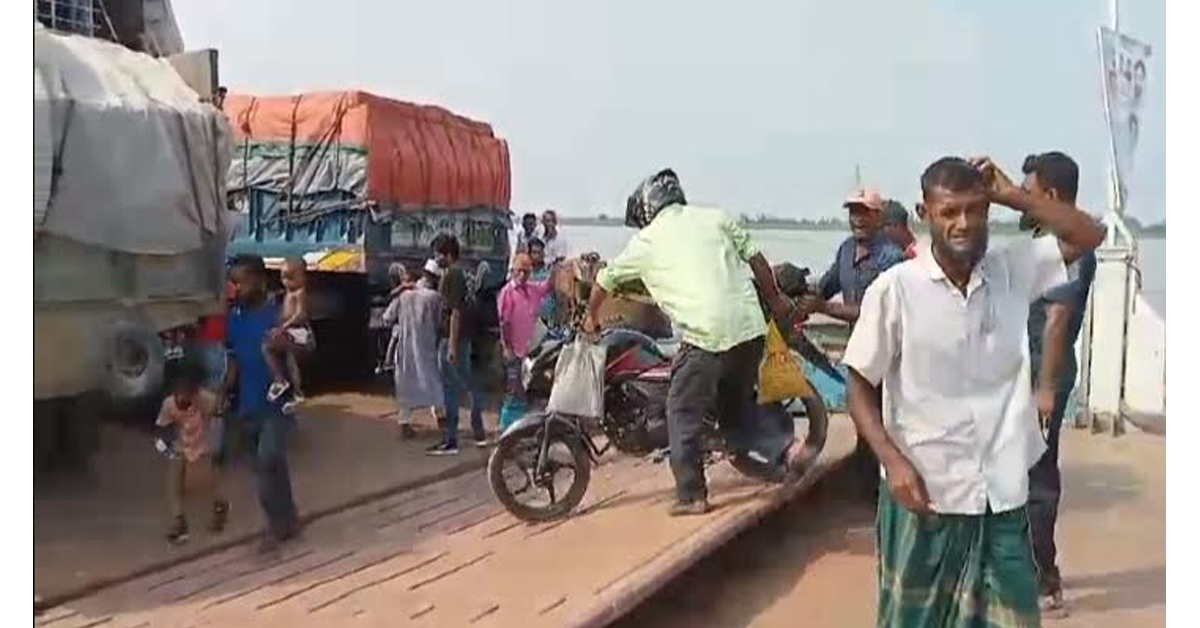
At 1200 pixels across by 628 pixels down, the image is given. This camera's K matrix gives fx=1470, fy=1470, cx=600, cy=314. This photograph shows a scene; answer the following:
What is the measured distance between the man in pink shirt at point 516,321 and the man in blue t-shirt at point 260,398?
815mm

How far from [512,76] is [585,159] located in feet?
0.79

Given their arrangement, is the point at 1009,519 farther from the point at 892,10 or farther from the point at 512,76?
the point at 512,76

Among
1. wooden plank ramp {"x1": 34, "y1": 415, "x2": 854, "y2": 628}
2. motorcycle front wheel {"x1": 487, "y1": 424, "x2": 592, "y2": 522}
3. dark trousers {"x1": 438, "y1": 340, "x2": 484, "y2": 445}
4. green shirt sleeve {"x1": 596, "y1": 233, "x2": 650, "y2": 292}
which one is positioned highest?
green shirt sleeve {"x1": 596, "y1": 233, "x2": 650, "y2": 292}

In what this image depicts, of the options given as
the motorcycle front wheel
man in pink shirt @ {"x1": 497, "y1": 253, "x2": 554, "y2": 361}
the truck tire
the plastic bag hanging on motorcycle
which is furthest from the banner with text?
the truck tire

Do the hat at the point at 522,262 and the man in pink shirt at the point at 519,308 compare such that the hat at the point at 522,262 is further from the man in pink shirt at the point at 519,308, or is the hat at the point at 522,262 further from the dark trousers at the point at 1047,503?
the dark trousers at the point at 1047,503

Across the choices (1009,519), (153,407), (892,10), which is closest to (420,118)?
(153,407)

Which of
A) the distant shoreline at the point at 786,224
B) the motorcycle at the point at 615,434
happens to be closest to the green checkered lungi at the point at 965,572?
the distant shoreline at the point at 786,224

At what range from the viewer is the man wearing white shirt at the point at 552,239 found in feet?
11.3

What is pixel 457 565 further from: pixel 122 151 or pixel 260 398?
pixel 122 151

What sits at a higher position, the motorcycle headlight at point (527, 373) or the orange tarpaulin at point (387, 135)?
the orange tarpaulin at point (387, 135)

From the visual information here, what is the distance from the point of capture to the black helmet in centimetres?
327

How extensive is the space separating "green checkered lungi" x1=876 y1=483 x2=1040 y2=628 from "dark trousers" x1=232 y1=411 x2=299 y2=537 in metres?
1.49

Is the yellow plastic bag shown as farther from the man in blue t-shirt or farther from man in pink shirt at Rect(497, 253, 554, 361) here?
the man in blue t-shirt
